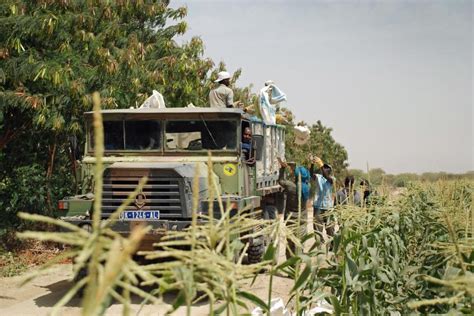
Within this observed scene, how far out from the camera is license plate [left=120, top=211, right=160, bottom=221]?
8.89 m

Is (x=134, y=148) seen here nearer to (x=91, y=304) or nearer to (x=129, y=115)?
(x=129, y=115)

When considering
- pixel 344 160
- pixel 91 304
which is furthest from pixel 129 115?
pixel 344 160

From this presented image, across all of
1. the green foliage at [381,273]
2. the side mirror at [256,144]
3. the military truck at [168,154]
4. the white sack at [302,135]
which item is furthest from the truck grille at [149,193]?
the white sack at [302,135]

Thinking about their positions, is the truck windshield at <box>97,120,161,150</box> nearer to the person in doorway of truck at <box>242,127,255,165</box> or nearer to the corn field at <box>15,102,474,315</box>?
the person in doorway of truck at <box>242,127,255,165</box>

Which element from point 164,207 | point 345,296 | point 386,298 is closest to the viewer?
point 345,296

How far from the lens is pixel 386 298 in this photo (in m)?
5.56

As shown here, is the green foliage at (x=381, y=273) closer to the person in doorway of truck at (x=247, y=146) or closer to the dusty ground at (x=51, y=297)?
the dusty ground at (x=51, y=297)

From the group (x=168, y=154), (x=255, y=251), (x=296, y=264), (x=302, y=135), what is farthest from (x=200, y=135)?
(x=296, y=264)

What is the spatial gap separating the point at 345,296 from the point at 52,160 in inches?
394

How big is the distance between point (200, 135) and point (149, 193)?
1.51 metres

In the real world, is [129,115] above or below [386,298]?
above

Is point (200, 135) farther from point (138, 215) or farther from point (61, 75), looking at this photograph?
point (61, 75)

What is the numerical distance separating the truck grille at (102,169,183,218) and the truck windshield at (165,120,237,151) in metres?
1.16

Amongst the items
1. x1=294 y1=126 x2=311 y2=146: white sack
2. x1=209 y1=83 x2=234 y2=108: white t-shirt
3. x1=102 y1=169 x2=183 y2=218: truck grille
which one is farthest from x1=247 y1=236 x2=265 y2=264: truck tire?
x1=294 y1=126 x2=311 y2=146: white sack
